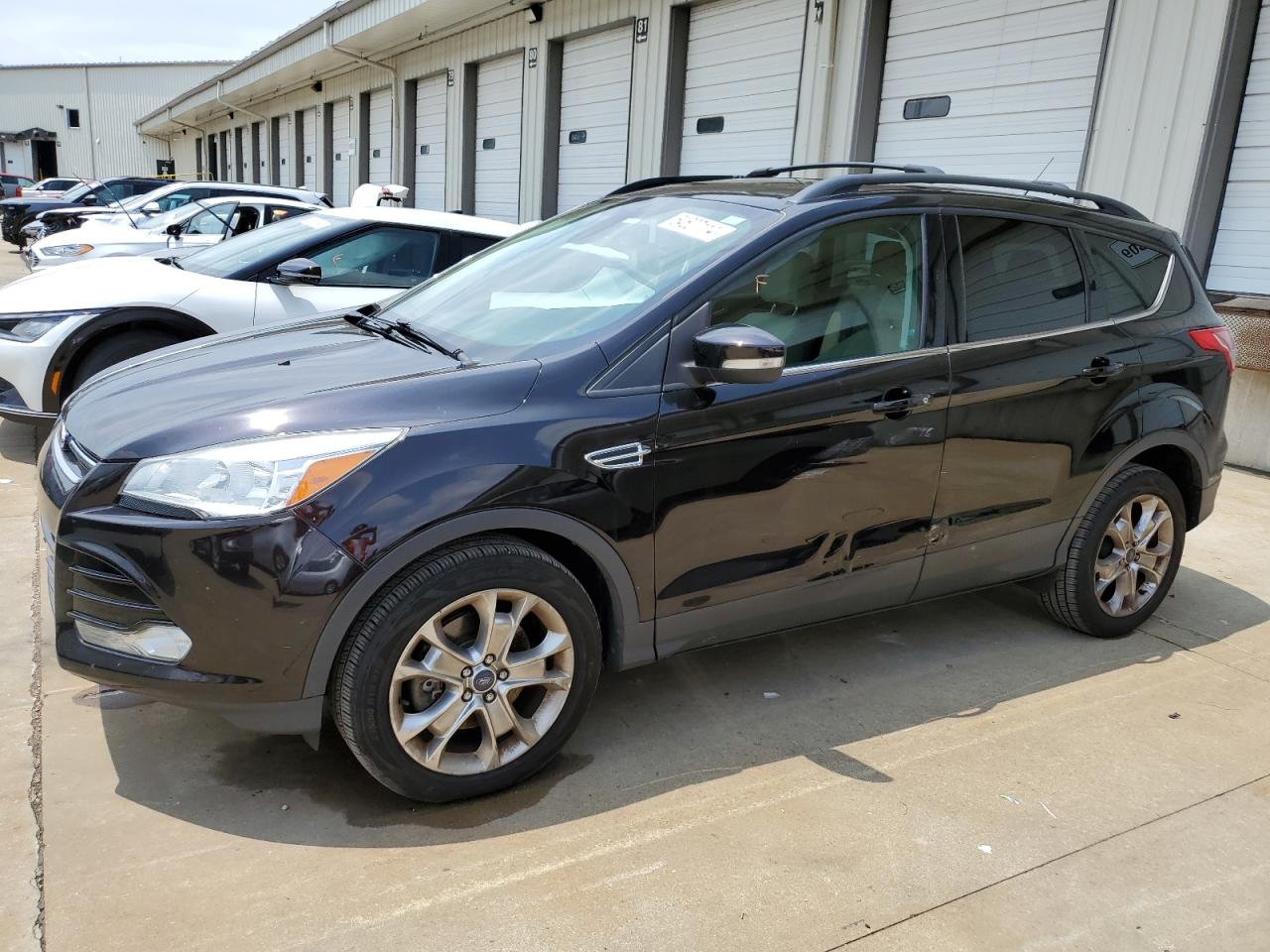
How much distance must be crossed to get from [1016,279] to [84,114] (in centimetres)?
6679

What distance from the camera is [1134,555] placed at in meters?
4.07

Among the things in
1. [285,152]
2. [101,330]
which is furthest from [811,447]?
[285,152]

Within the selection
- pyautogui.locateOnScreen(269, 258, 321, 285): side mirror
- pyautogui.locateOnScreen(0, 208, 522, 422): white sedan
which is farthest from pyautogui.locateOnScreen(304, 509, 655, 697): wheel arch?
→ pyautogui.locateOnScreen(269, 258, 321, 285): side mirror

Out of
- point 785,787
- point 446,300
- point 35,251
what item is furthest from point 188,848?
point 35,251

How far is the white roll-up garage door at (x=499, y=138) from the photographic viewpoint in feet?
49.0

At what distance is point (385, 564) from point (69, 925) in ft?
3.44

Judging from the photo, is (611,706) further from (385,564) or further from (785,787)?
(385,564)

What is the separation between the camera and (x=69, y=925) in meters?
2.22

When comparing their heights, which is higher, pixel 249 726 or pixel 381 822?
pixel 249 726

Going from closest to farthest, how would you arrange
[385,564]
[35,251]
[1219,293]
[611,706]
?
[385,564] < [611,706] < [1219,293] < [35,251]

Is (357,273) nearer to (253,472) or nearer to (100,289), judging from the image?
(100,289)

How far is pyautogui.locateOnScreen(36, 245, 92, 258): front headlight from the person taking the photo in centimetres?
952

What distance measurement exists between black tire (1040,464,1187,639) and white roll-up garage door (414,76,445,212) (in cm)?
1506

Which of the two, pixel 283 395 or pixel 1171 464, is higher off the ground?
pixel 283 395
